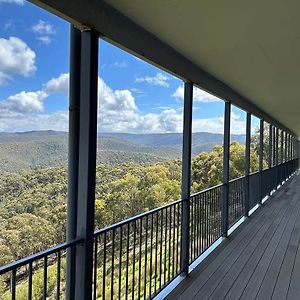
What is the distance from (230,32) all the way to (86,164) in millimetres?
1536

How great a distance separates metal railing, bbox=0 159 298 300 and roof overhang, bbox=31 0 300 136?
1264mm

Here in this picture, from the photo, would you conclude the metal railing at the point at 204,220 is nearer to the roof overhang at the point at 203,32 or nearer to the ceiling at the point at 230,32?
the roof overhang at the point at 203,32

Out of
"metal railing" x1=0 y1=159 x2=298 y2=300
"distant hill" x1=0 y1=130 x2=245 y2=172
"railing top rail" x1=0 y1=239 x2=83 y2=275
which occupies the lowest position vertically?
"metal railing" x1=0 y1=159 x2=298 y2=300

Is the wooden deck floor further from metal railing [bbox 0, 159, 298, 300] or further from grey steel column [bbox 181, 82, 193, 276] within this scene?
grey steel column [bbox 181, 82, 193, 276]

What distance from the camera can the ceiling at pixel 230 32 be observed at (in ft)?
7.02

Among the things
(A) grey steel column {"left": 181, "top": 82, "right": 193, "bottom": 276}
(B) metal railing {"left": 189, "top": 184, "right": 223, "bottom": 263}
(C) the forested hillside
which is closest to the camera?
(C) the forested hillside

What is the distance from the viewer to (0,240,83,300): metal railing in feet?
4.87

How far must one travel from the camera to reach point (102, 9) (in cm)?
203

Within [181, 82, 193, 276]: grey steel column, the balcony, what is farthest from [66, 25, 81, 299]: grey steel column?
[181, 82, 193, 276]: grey steel column

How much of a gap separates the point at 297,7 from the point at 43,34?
2.15 metres

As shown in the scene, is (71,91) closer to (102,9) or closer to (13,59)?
(102,9)

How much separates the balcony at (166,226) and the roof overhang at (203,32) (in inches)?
0.5

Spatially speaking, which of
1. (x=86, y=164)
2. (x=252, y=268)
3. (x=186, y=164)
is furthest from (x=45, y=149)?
(x=252, y=268)

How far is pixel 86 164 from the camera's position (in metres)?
1.95
